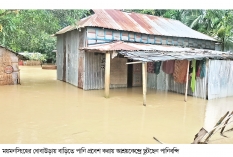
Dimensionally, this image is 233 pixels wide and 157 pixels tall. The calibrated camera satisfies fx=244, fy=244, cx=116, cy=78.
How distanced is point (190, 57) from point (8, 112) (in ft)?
23.9

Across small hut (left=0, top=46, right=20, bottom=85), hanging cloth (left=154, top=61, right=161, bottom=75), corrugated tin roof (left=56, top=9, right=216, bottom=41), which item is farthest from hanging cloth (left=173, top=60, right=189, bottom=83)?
small hut (left=0, top=46, right=20, bottom=85)

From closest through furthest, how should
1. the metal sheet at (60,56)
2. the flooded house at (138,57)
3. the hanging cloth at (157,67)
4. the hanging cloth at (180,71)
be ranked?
the flooded house at (138,57)
the hanging cloth at (180,71)
the hanging cloth at (157,67)
the metal sheet at (60,56)

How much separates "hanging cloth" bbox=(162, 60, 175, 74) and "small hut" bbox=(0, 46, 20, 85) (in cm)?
825

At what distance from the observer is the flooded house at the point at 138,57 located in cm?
1083

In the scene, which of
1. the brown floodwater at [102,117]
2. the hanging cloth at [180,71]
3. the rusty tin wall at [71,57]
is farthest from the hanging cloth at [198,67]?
the rusty tin wall at [71,57]

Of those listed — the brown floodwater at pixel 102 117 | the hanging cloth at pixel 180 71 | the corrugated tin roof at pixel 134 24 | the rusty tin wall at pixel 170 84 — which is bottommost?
the brown floodwater at pixel 102 117

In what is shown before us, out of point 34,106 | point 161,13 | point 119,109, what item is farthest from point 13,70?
point 161,13

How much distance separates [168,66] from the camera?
40.4ft

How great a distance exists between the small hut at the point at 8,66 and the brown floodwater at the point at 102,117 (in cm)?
238

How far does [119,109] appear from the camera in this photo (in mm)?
8695

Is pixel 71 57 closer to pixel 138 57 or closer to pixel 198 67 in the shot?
pixel 138 57

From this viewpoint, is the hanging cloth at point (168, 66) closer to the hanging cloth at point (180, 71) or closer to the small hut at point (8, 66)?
the hanging cloth at point (180, 71)

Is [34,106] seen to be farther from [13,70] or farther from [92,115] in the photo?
[13,70]

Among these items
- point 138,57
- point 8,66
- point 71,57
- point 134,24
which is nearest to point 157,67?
point 134,24
